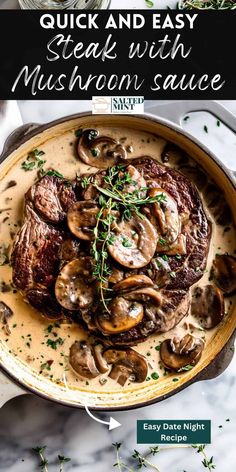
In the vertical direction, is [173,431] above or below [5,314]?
below

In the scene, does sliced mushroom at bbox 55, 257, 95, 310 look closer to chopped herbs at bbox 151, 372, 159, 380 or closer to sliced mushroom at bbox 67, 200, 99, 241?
sliced mushroom at bbox 67, 200, 99, 241

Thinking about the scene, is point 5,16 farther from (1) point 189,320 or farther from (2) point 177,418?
(2) point 177,418

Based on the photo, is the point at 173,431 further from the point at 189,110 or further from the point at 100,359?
the point at 189,110

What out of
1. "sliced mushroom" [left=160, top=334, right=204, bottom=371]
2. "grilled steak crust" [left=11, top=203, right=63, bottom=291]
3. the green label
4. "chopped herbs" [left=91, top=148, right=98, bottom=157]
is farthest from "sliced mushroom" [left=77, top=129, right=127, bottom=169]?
the green label

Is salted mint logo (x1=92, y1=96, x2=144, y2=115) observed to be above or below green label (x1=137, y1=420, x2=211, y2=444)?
above

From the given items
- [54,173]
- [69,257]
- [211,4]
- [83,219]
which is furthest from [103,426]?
[211,4]

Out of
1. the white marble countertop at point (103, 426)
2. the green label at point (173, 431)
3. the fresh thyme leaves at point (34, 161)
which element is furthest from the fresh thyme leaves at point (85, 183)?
the green label at point (173, 431)

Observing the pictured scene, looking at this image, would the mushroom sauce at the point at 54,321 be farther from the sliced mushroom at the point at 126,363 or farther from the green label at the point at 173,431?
the green label at the point at 173,431
